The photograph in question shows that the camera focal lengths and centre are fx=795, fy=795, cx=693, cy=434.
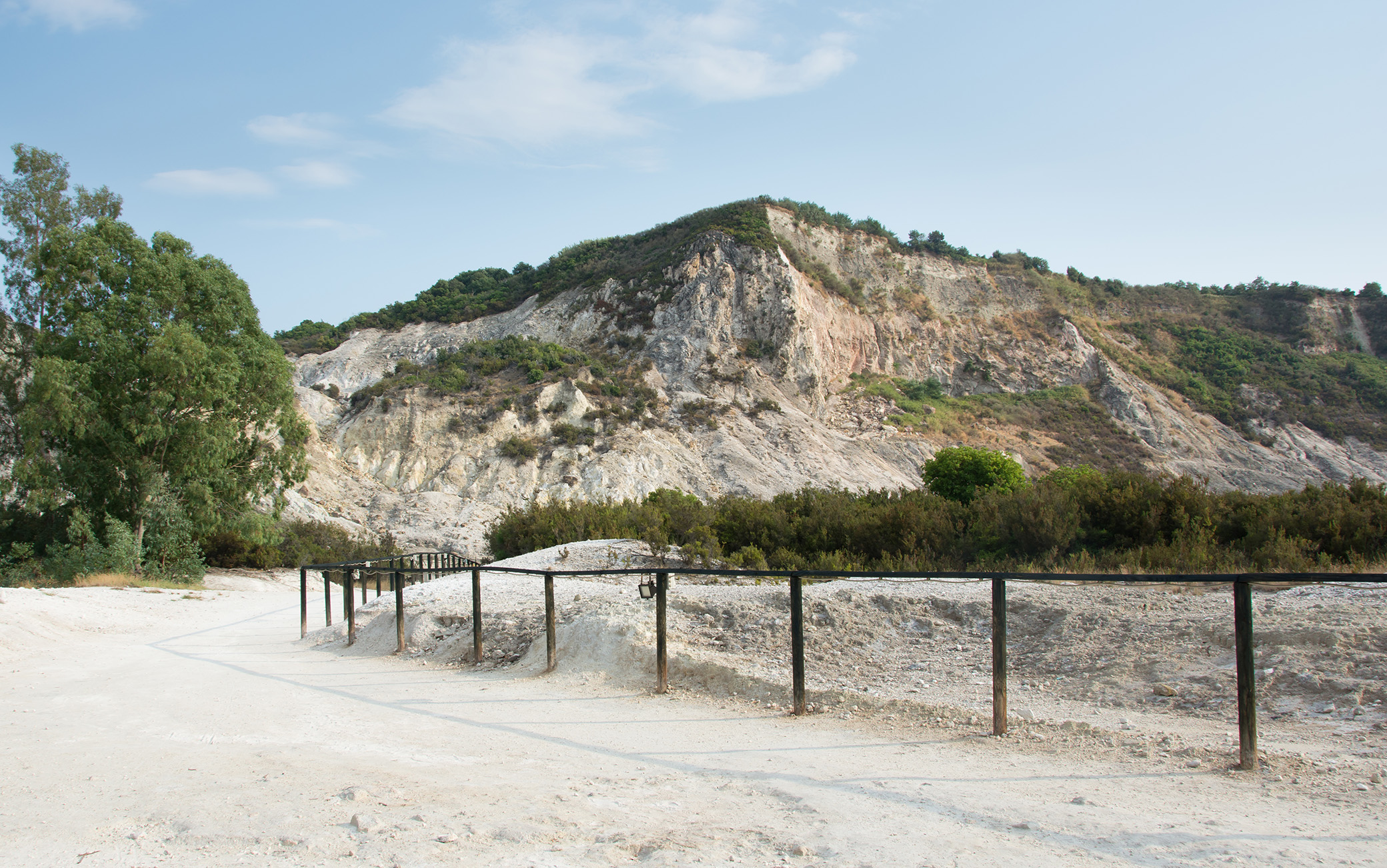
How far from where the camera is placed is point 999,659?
4.95 m

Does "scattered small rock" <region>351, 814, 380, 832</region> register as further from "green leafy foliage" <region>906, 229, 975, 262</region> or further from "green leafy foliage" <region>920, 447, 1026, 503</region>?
"green leafy foliage" <region>906, 229, 975, 262</region>

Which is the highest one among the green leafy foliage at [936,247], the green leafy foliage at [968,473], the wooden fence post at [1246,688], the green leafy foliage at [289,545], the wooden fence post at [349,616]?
the green leafy foliage at [936,247]

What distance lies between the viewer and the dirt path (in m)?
3.11

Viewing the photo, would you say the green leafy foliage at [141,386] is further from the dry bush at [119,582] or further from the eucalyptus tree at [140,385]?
the dry bush at [119,582]

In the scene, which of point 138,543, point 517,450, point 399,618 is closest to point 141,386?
point 138,543

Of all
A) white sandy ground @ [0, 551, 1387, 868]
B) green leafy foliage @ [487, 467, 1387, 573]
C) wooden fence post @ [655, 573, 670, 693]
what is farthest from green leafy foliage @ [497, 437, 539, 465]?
wooden fence post @ [655, 573, 670, 693]

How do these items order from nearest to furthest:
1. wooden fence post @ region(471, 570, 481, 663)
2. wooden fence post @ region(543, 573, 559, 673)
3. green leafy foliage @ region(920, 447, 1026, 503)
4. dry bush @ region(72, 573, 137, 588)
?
1. wooden fence post @ region(543, 573, 559, 673)
2. wooden fence post @ region(471, 570, 481, 663)
3. dry bush @ region(72, 573, 137, 588)
4. green leafy foliage @ region(920, 447, 1026, 503)

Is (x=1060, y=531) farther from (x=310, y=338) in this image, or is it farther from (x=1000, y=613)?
(x=310, y=338)

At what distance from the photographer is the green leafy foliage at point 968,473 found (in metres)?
28.8

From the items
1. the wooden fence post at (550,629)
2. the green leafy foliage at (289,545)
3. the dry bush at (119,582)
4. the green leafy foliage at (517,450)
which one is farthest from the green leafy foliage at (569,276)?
the wooden fence post at (550,629)

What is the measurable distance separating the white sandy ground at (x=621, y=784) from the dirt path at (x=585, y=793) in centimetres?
2

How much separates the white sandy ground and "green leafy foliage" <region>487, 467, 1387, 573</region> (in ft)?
15.2

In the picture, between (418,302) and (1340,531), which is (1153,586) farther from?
(418,302)

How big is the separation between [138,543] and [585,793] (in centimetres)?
2166
